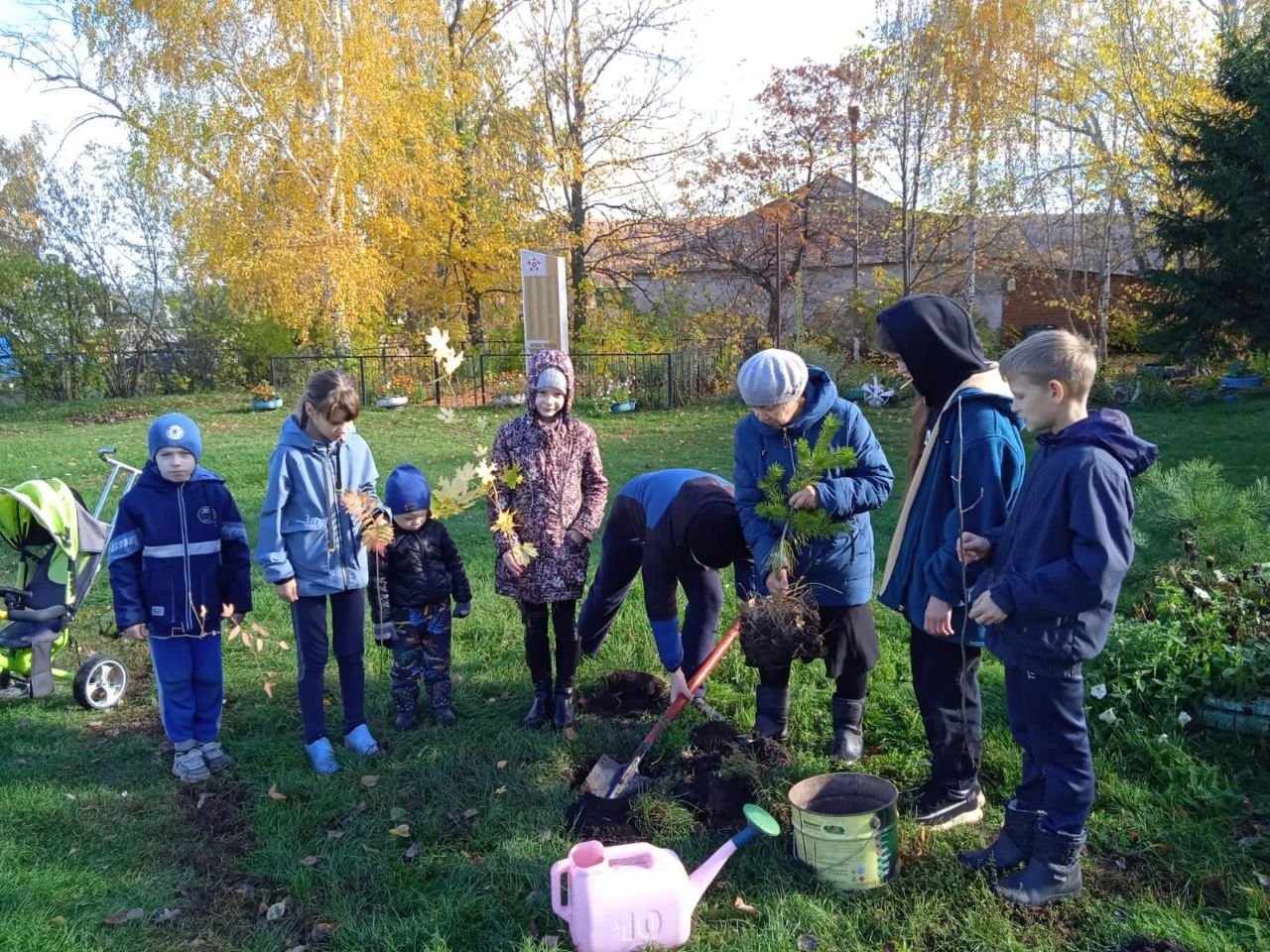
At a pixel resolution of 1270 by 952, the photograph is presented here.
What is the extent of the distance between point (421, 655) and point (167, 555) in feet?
3.91

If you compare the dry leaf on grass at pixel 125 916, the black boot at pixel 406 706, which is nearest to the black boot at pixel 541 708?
the black boot at pixel 406 706

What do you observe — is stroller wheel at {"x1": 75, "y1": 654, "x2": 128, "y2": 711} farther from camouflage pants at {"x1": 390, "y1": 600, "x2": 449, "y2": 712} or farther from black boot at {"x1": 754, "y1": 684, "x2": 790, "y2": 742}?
black boot at {"x1": 754, "y1": 684, "x2": 790, "y2": 742}

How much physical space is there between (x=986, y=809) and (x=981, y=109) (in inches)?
857

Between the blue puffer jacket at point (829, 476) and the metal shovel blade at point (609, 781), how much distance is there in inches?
36.3

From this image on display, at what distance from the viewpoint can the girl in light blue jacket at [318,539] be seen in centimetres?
364

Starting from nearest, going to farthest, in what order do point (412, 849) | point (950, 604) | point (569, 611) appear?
point (950, 604) → point (412, 849) → point (569, 611)

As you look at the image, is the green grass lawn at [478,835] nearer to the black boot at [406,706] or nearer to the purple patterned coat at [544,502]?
the black boot at [406,706]

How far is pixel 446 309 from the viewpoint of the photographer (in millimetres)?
22703

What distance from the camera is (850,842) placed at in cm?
272

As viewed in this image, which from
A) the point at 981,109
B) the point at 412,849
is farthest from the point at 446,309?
the point at 412,849

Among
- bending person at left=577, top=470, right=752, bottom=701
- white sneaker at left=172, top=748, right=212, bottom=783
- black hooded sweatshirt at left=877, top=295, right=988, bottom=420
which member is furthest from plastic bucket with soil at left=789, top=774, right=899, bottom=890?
white sneaker at left=172, top=748, right=212, bottom=783

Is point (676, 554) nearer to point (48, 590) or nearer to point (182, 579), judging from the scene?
point (182, 579)

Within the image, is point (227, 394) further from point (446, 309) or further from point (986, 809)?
point (986, 809)

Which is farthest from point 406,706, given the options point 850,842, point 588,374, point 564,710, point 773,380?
point 588,374
